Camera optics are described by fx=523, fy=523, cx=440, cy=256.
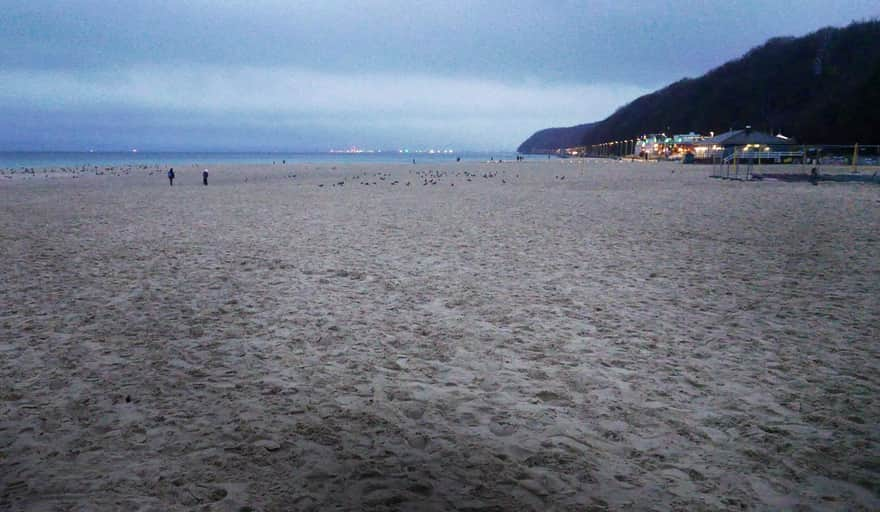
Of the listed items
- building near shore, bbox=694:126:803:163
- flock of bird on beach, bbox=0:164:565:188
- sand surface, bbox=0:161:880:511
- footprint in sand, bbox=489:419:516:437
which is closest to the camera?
sand surface, bbox=0:161:880:511

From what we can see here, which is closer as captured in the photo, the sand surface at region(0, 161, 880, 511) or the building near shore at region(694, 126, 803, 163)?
the sand surface at region(0, 161, 880, 511)

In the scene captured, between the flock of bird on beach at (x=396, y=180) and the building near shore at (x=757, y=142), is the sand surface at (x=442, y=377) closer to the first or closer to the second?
the flock of bird on beach at (x=396, y=180)

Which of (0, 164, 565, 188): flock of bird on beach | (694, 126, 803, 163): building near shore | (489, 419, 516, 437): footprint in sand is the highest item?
(694, 126, 803, 163): building near shore

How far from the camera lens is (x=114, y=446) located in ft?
11.6

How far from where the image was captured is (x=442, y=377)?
465cm

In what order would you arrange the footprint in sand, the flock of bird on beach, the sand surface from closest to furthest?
the sand surface < the footprint in sand < the flock of bird on beach

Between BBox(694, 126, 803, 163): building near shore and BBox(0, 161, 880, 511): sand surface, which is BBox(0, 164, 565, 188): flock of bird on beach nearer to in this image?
BBox(694, 126, 803, 163): building near shore

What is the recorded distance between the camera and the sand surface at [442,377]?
124 inches

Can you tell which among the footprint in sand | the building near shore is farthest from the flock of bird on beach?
the footprint in sand

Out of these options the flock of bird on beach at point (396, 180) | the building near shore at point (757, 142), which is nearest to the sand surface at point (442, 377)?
the flock of bird on beach at point (396, 180)

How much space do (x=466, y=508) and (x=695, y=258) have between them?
794 centimetres

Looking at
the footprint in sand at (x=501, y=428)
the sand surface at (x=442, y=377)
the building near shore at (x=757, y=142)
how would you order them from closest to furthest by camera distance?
the sand surface at (x=442, y=377) → the footprint in sand at (x=501, y=428) → the building near shore at (x=757, y=142)

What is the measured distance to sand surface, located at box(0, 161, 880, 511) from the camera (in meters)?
3.15

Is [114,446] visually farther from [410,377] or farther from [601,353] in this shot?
[601,353]
